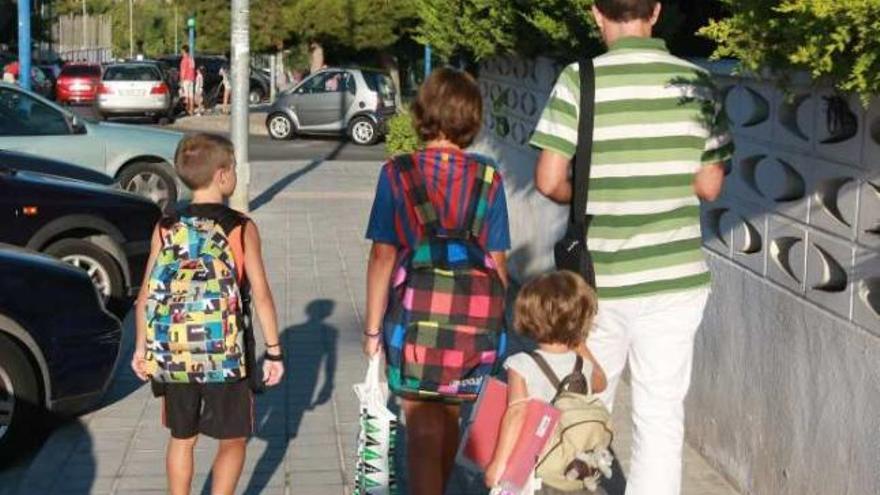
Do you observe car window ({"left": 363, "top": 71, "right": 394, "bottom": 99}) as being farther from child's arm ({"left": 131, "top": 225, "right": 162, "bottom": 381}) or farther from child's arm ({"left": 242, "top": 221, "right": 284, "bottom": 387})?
child's arm ({"left": 131, "top": 225, "right": 162, "bottom": 381})

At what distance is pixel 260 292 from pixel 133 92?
31.3 metres

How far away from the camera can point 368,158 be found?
84.8 feet

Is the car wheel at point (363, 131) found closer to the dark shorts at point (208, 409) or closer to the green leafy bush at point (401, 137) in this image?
the green leafy bush at point (401, 137)

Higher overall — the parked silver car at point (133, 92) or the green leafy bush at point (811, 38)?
the green leafy bush at point (811, 38)

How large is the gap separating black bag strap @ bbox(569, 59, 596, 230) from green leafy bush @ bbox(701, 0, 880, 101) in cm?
41

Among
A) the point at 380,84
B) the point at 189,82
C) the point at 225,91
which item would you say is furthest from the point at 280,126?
the point at 225,91

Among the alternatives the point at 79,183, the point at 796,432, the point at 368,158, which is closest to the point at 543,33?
the point at 79,183

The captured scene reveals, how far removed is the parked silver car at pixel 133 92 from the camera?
35125 millimetres

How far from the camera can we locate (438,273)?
447 centimetres

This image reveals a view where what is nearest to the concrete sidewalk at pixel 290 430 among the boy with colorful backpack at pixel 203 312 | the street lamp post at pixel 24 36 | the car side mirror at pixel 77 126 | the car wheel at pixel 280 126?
the boy with colorful backpack at pixel 203 312

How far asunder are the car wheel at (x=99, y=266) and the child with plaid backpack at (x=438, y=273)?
5479mm

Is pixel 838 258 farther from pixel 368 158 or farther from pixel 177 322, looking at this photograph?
pixel 368 158

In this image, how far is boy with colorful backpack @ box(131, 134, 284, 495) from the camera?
4742 millimetres

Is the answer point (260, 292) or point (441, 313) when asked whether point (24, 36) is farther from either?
point (441, 313)
